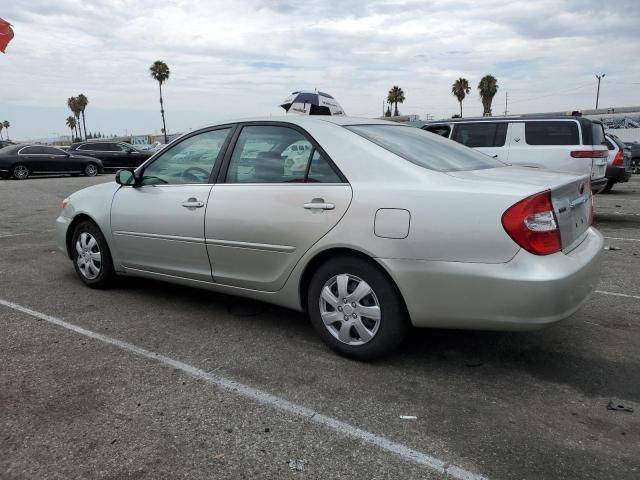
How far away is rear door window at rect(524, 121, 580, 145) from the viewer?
9047mm

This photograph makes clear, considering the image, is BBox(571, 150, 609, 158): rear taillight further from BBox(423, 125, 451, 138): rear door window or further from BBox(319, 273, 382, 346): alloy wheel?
BBox(319, 273, 382, 346): alloy wheel

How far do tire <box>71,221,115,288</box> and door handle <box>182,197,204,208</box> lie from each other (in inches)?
46.6

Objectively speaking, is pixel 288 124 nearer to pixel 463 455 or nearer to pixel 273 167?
pixel 273 167

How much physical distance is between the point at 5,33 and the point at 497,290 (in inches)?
493

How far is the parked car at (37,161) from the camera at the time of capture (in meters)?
20.0

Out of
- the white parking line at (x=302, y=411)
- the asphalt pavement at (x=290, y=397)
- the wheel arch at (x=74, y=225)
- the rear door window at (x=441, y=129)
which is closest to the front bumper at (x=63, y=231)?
the wheel arch at (x=74, y=225)

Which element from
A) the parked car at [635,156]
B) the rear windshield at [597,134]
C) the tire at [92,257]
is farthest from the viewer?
the parked car at [635,156]

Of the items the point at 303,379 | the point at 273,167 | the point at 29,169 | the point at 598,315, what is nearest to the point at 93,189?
the point at 273,167

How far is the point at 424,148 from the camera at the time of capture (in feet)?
A: 12.4

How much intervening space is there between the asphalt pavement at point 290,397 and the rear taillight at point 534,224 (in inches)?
32.5

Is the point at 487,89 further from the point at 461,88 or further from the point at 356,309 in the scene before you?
the point at 356,309

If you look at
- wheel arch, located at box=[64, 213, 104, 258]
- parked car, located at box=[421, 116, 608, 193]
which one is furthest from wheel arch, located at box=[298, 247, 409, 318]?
parked car, located at box=[421, 116, 608, 193]

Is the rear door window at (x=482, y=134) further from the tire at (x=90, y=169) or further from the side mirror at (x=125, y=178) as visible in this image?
the tire at (x=90, y=169)

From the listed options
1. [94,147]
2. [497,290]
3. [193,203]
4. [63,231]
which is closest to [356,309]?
[497,290]
